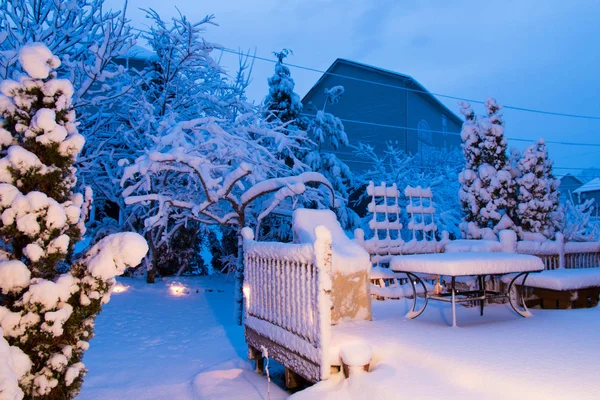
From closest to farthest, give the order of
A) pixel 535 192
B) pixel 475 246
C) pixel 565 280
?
pixel 565 280 < pixel 475 246 < pixel 535 192

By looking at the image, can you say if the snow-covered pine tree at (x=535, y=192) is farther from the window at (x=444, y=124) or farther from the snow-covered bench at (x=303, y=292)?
the window at (x=444, y=124)

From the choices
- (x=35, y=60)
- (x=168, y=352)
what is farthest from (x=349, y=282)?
(x=35, y=60)

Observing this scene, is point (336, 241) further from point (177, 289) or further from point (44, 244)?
point (177, 289)

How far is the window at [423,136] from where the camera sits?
19.1 metres

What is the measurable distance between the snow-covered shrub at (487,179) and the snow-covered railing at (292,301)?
6.30 meters

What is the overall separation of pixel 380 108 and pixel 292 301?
16.2 metres

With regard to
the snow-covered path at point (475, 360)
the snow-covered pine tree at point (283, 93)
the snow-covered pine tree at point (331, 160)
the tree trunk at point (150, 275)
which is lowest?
the tree trunk at point (150, 275)

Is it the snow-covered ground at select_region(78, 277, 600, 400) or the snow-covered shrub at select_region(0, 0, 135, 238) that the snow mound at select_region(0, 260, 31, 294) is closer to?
the snow-covered ground at select_region(78, 277, 600, 400)

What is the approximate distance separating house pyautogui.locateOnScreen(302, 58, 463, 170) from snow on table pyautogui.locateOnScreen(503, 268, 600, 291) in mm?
12710

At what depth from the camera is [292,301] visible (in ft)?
12.2

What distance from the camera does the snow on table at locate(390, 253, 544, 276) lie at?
12.6 ft

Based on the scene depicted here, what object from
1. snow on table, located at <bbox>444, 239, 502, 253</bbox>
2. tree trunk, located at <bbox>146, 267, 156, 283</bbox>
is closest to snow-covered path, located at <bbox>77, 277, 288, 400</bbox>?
tree trunk, located at <bbox>146, 267, 156, 283</bbox>

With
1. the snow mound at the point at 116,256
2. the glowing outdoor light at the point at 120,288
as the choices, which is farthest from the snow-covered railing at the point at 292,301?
the glowing outdoor light at the point at 120,288

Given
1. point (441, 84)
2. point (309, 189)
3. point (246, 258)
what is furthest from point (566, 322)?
point (441, 84)
